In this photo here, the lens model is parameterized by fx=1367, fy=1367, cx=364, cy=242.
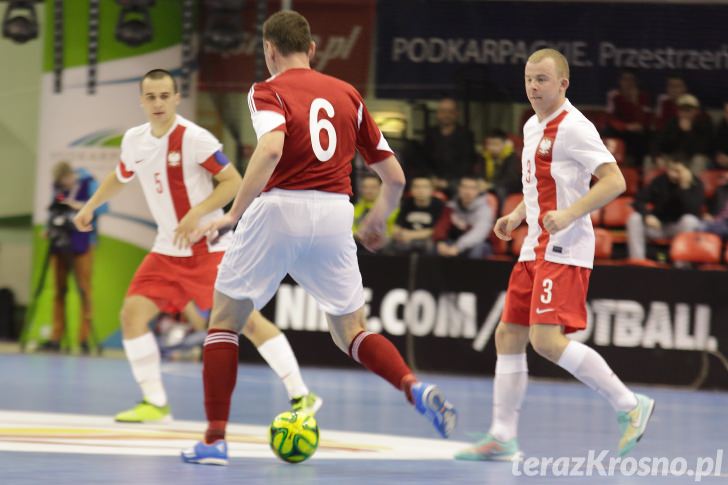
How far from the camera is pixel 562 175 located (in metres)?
6.56

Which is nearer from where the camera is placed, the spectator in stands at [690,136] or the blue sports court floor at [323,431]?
the blue sports court floor at [323,431]

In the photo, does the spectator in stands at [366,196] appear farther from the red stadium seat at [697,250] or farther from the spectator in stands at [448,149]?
the red stadium seat at [697,250]

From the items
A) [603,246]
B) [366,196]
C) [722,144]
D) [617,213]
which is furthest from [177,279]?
[722,144]

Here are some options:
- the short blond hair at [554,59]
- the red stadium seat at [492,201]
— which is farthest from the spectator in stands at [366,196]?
the short blond hair at [554,59]

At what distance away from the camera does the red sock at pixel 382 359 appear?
6340 mm

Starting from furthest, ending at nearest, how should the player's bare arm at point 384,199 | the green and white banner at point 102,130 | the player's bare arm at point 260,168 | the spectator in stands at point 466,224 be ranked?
the green and white banner at point 102,130 → the spectator in stands at point 466,224 → the player's bare arm at point 384,199 → the player's bare arm at point 260,168

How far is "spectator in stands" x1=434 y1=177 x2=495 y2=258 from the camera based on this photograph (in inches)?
511

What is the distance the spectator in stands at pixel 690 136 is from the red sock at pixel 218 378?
26.9ft

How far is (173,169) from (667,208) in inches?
248

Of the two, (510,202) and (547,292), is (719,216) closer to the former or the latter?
(510,202)

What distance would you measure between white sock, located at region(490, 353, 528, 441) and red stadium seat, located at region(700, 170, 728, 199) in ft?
22.6

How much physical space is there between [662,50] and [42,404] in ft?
25.4

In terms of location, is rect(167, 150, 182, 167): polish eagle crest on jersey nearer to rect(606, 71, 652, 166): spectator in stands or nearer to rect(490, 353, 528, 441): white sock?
rect(490, 353, 528, 441): white sock

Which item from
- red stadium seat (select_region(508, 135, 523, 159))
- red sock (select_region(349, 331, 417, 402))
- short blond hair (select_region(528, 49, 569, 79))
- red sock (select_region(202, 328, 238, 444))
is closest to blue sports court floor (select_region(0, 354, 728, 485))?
red sock (select_region(202, 328, 238, 444))
